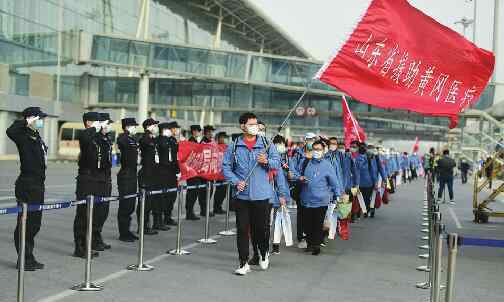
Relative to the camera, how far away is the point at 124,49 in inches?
2197

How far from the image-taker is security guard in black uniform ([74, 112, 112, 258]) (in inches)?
374

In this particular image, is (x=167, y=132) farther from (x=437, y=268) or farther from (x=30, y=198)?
(x=437, y=268)

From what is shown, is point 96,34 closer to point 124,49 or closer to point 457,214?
point 124,49

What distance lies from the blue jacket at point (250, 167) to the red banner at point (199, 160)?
217 inches

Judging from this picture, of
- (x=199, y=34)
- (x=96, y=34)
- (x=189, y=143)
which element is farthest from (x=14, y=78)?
(x=189, y=143)

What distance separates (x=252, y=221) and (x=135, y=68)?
158 ft

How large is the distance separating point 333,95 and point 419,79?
2003 inches

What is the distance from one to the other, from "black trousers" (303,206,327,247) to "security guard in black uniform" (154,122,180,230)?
302cm

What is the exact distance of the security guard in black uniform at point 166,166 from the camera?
13.0 meters

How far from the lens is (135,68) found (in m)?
55.8

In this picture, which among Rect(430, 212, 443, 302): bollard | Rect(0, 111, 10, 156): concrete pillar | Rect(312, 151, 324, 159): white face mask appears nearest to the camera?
Rect(430, 212, 443, 302): bollard

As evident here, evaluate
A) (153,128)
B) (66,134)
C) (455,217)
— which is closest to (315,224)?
(153,128)

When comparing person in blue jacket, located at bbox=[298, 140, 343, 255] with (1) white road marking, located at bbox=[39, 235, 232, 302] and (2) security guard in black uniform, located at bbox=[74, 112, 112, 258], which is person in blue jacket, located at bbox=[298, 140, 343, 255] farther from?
(2) security guard in black uniform, located at bbox=[74, 112, 112, 258]

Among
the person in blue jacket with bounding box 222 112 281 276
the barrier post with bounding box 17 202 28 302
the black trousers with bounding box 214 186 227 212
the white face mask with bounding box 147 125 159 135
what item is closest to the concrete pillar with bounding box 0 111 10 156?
the black trousers with bounding box 214 186 227 212
